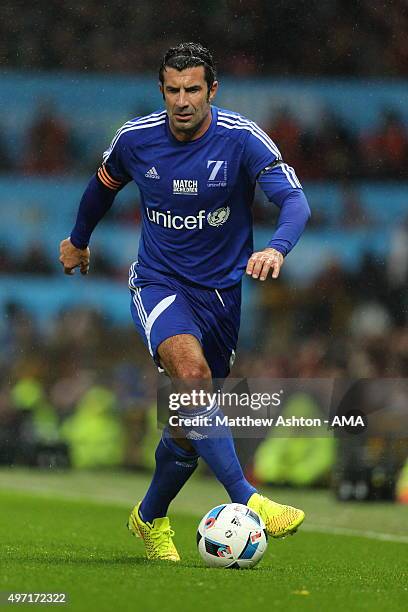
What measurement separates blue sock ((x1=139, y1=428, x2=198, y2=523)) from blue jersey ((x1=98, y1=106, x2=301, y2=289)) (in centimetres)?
65

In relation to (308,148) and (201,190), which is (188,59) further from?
(308,148)

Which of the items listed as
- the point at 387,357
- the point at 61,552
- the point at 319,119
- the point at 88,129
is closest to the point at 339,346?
the point at 387,357

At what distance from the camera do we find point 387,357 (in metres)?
12.4

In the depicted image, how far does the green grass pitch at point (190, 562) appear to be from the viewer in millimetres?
3697

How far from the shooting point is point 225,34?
1441 centimetres

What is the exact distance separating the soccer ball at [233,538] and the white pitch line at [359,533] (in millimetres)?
2559

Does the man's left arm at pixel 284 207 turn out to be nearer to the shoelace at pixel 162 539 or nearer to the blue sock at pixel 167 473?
the blue sock at pixel 167 473

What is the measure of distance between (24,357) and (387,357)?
4.28m

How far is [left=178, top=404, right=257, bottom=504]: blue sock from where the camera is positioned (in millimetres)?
4656

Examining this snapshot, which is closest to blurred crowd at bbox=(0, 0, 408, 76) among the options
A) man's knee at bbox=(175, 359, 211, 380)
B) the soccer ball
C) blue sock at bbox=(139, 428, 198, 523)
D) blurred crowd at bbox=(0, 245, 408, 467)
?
blurred crowd at bbox=(0, 245, 408, 467)

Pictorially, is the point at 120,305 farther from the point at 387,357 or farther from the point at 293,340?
the point at 387,357

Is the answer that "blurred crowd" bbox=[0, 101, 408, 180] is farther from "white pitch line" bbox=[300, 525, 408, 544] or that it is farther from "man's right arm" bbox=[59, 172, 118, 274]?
"man's right arm" bbox=[59, 172, 118, 274]

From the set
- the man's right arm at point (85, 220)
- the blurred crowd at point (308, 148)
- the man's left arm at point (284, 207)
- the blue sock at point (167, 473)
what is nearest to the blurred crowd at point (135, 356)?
the blurred crowd at point (308, 148)

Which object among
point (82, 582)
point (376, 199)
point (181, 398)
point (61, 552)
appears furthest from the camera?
point (376, 199)
